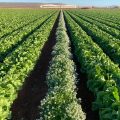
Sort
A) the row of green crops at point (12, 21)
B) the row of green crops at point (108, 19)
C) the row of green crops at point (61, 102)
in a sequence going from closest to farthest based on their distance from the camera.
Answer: the row of green crops at point (61, 102) → the row of green crops at point (12, 21) → the row of green crops at point (108, 19)

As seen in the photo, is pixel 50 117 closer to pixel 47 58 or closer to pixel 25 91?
pixel 25 91

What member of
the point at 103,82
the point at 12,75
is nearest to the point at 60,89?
the point at 103,82

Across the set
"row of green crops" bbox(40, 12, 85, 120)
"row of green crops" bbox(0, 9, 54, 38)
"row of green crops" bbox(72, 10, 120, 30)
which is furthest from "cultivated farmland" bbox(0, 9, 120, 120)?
"row of green crops" bbox(72, 10, 120, 30)

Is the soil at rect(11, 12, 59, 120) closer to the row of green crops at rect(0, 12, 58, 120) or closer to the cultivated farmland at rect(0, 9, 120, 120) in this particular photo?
the cultivated farmland at rect(0, 9, 120, 120)

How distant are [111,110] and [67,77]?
8.49 feet

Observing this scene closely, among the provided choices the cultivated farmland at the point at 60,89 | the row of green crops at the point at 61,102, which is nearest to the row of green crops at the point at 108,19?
the cultivated farmland at the point at 60,89

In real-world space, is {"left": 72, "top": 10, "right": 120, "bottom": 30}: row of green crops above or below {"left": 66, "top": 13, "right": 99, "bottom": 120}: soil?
below

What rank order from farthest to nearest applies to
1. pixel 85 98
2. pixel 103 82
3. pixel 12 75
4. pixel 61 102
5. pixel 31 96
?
pixel 31 96 → pixel 85 98 → pixel 12 75 → pixel 103 82 → pixel 61 102

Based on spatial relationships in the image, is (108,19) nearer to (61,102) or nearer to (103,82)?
(103,82)

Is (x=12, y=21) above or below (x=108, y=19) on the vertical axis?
above

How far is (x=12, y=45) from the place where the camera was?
66.8 feet

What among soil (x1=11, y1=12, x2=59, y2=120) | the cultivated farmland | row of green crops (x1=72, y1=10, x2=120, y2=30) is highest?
the cultivated farmland

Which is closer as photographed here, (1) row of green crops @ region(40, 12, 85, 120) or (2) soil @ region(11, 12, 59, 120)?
(1) row of green crops @ region(40, 12, 85, 120)

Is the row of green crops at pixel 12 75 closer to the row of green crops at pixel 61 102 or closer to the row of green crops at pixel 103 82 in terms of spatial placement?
the row of green crops at pixel 61 102
